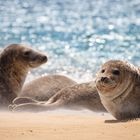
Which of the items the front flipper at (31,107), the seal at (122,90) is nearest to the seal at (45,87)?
the front flipper at (31,107)

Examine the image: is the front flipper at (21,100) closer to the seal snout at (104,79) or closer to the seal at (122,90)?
the seal at (122,90)

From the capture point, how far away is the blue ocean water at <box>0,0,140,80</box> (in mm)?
16484

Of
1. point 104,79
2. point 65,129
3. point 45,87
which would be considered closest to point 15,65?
point 45,87

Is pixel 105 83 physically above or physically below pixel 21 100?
above

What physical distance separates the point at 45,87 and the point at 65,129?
447cm

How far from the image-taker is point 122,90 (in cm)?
755

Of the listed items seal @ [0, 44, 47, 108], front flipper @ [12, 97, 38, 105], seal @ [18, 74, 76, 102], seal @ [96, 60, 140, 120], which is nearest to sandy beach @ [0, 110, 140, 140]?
seal @ [96, 60, 140, 120]

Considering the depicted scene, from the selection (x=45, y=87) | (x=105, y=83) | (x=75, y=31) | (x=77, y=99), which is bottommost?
(x=75, y=31)

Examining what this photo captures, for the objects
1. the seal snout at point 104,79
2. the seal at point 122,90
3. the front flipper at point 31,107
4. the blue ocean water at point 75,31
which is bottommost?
the blue ocean water at point 75,31

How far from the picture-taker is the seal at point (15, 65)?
419 inches

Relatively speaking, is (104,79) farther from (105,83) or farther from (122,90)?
(122,90)

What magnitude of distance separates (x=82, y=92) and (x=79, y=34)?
1185 centimetres

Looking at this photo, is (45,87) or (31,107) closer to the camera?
(31,107)

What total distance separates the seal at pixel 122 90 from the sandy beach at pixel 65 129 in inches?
10.7
